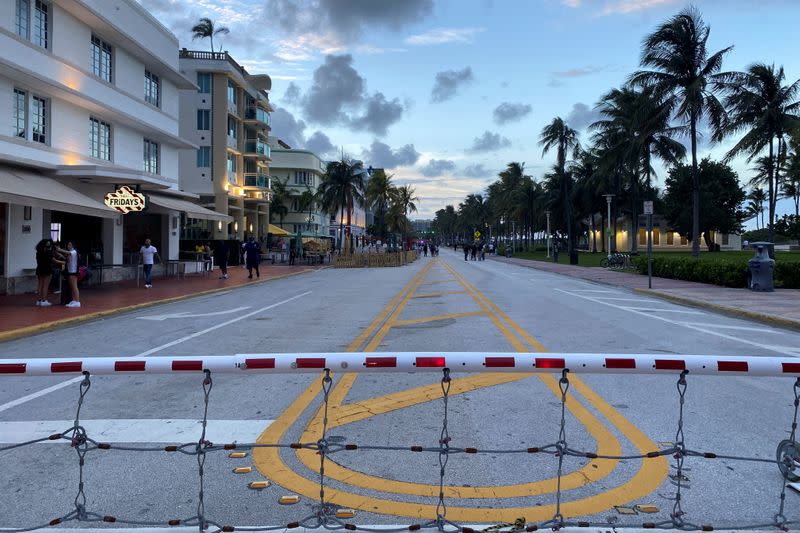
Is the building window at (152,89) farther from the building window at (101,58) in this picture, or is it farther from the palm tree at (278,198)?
the palm tree at (278,198)

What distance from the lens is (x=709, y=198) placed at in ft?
229

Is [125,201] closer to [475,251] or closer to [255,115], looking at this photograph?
[255,115]

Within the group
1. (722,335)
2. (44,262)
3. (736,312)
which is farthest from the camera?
(44,262)

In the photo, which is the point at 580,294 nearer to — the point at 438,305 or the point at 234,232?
the point at 438,305

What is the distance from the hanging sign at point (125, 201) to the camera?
23578mm

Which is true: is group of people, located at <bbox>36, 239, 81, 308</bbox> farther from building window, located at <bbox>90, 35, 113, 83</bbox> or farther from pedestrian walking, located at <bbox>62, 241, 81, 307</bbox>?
building window, located at <bbox>90, 35, 113, 83</bbox>

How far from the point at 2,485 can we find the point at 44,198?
1502 cm

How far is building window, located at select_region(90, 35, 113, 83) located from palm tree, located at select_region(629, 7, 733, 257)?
27.7 m

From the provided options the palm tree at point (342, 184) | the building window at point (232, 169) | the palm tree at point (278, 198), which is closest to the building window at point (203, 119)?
the building window at point (232, 169)

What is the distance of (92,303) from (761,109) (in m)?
34.9

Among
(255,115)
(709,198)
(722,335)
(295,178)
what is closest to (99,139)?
(722,335)

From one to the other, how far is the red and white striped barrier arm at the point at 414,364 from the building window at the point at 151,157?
27624mm

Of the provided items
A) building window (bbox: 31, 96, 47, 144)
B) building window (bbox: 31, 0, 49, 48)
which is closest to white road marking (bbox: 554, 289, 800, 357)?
building window (bbox: 31, 96, 47, 144)

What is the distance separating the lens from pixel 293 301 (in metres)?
19.0
